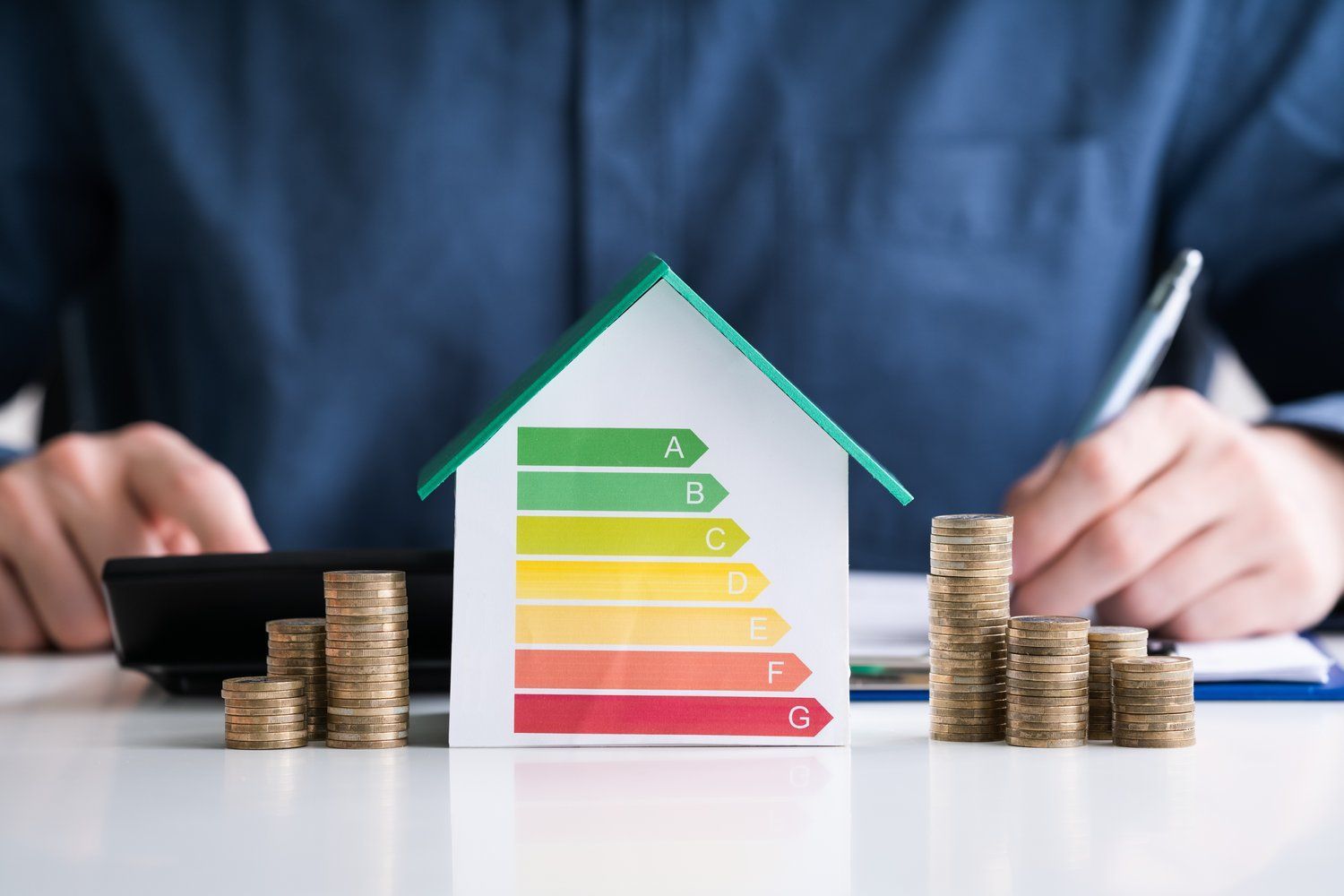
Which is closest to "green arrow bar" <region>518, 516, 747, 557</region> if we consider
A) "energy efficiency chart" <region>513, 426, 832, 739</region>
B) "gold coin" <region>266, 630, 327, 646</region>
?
"energy efficiency chart" <region>513, 426, 832, 739</region>

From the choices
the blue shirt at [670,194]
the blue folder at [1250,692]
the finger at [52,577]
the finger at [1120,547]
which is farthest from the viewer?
the blue shirt at [670,194]

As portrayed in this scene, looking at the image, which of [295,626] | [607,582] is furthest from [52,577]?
[607,582]

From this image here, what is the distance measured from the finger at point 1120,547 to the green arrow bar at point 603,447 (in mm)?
336

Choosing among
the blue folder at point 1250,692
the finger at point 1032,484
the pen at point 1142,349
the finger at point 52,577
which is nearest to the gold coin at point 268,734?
the blue folder at point 1250,692

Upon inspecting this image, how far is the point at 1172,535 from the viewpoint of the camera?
854 mm

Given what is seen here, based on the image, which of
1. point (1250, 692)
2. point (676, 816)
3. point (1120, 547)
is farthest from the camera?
point (1120, 547)

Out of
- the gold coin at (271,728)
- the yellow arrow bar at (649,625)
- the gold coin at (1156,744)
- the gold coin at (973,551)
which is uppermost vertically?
the gold coin at (973,551)

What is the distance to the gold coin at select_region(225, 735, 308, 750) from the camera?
1.95 ft

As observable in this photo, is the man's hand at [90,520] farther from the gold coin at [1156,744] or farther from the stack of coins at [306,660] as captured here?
the gold coin at [1156,744]

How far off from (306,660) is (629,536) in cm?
16

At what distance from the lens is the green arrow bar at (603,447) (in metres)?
0.60

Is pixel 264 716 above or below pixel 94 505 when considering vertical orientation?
below

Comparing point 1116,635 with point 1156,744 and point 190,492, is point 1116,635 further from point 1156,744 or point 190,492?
point 190,492

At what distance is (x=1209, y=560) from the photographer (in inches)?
33.9
